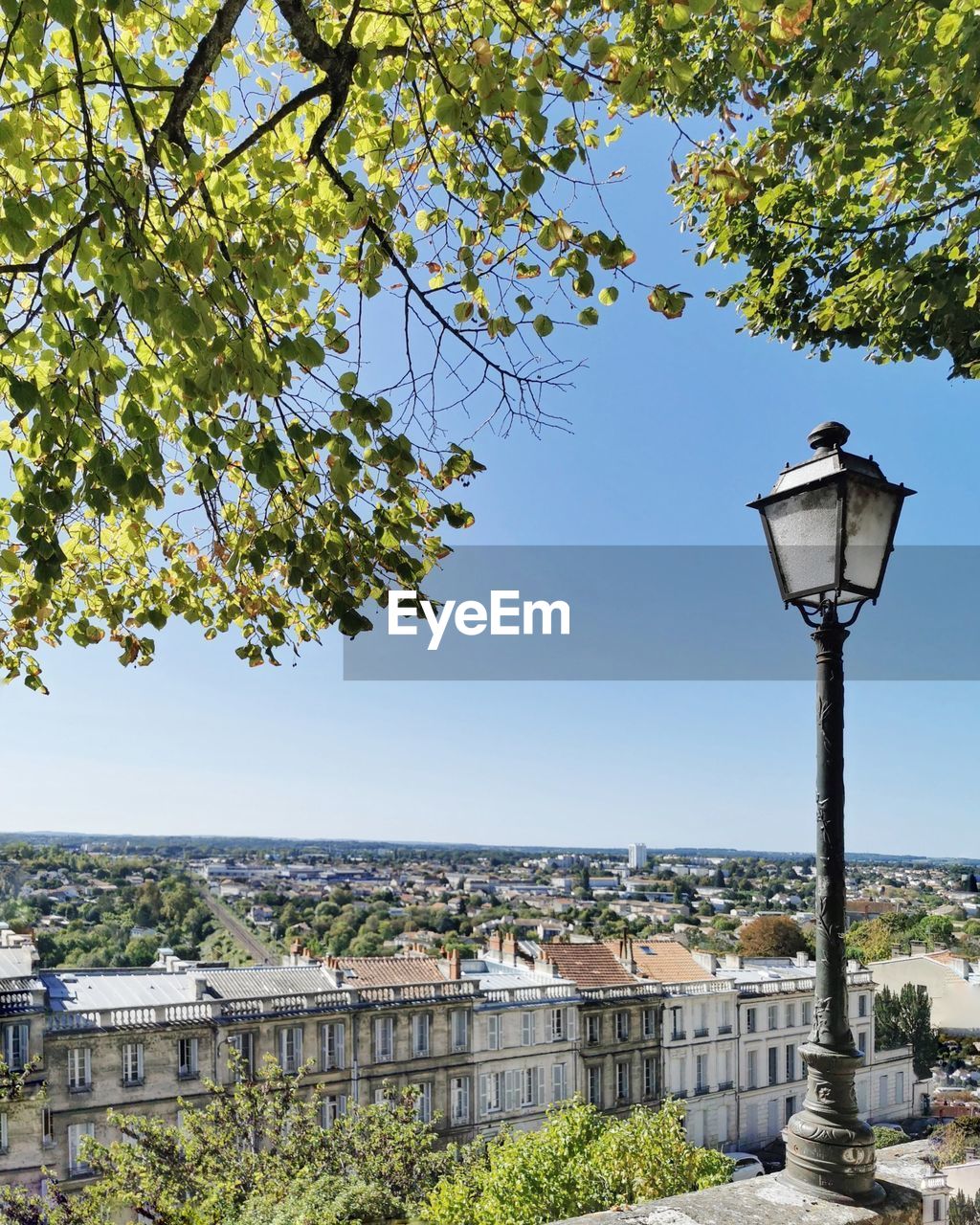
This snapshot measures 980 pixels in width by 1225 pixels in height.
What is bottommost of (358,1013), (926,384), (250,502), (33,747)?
(358,1013)

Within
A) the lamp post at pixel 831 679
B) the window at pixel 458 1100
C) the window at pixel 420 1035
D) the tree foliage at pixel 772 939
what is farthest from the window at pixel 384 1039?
the lamp post at pixel 831 679

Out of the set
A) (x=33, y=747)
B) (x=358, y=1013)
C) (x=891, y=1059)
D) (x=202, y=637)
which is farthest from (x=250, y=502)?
(x=33, y=747)

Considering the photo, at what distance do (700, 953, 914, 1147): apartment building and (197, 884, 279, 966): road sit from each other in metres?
12.7

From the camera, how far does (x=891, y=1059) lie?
873 inches

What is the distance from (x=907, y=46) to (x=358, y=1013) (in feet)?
59.2

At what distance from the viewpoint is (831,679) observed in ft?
5.95

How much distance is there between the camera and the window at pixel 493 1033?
19.0 m

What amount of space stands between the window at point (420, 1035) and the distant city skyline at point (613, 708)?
24.5 ft

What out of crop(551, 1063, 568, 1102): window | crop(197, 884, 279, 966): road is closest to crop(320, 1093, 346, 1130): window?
crop(551, 1063, 568, 1102): window

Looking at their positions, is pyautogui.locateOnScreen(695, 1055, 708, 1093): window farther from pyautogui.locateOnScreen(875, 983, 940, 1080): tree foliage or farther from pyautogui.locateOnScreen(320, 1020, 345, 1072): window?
pyautogui.locateOnScreen(320, 1020, 345, 1072): window

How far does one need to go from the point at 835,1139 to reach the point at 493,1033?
1908 centimetres

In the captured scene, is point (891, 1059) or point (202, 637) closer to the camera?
point (202, 637)

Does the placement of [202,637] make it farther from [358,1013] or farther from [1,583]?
[358,1013]

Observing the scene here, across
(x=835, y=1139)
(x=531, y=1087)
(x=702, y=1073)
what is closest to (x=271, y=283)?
(x=835, y=1139)
